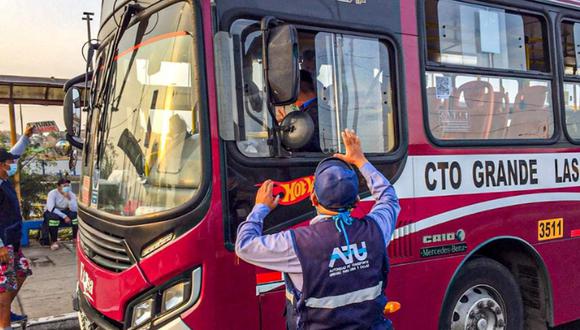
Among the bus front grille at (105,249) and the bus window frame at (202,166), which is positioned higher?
the bus window frame at (202,166)

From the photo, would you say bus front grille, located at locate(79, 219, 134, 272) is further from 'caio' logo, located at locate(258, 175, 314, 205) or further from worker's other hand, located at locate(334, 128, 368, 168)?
worker's other hand, located at locate(334, 128, 368, 168)

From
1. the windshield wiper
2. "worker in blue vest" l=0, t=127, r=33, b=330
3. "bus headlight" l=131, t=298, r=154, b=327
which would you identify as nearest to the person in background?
"worker in blue vest" l=0, t=127, r=33, b=330

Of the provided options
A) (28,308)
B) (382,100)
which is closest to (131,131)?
(382,100)

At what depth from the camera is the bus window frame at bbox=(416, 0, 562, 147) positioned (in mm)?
3322

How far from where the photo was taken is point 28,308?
5.85 metres

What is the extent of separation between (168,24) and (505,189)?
2660mm

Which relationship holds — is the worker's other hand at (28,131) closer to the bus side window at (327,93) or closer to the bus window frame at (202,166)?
the bus window frame at (202,166)

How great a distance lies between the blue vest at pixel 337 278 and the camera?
1.90m

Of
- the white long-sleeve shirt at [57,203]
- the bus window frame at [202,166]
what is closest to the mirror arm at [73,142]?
the bus window frame at [202,166]

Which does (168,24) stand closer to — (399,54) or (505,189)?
(399,54)

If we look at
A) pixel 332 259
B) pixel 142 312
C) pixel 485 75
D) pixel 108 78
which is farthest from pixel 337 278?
pixel 485 75

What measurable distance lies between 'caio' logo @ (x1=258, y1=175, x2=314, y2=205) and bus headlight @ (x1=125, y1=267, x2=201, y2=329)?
2.03 ft

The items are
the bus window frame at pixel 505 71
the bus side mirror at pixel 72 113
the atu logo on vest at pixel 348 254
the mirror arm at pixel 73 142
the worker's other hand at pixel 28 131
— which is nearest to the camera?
the atu logo on vest at pixel 348 254

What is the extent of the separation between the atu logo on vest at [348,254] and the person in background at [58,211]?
9341 mm
